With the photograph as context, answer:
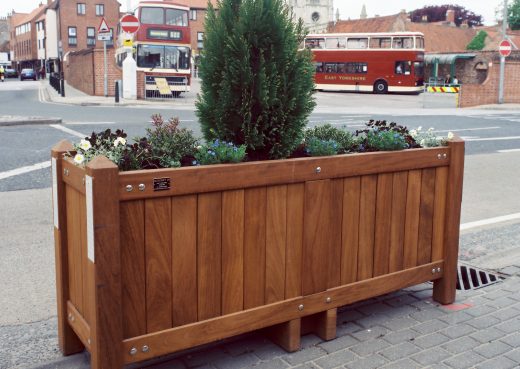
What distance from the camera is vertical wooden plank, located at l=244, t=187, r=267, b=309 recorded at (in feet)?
10.7

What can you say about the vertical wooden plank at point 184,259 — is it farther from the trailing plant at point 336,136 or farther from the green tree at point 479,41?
the green tree at point 479,41

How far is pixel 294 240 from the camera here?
3.47 metres

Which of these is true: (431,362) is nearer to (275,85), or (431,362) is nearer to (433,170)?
(433,170)

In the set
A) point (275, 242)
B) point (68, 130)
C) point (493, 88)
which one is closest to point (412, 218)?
point (275, 242)

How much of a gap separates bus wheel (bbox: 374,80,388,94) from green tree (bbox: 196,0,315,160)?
3981 centimetres

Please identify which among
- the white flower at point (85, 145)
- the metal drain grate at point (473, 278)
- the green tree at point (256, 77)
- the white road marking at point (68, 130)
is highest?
the green tree at point (256, 77)

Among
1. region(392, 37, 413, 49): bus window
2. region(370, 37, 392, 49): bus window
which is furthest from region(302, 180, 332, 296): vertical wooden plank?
region(370, 37, 392, 49): bus window

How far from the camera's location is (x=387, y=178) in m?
3.79

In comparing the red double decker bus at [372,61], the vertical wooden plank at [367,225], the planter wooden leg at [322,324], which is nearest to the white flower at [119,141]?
the vertical wooden plank at [367,225]

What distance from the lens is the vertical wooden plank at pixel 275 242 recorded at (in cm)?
333

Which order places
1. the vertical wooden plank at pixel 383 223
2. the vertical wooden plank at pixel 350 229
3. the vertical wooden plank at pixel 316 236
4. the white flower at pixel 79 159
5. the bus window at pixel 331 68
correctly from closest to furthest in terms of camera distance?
the white flower at pixel 79 159, the vertical wooden plank at pixel 316 236, the vertical wooden plank at pixel 350 229, the vertical wooden plank at pixel 383 223, the bus window at pixel 331 68

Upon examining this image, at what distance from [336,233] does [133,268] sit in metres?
1.29

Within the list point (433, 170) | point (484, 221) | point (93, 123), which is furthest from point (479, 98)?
point (433, 170)

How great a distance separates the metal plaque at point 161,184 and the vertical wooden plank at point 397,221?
1582 millimetres
